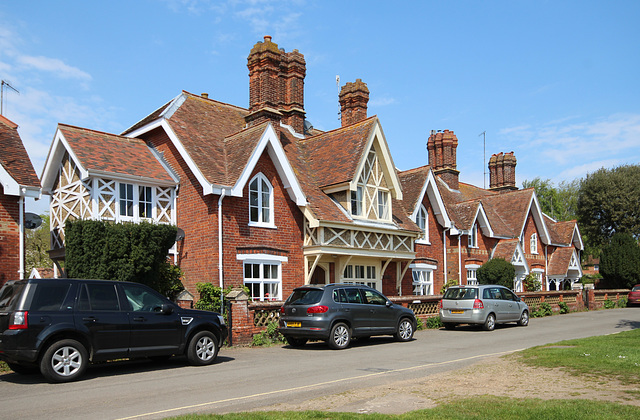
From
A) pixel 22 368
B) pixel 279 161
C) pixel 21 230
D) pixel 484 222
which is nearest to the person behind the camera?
pixel 22 368

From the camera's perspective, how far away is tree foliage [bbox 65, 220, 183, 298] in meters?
14.9

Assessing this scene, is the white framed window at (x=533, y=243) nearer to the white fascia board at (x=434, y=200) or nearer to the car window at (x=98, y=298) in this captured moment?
the white fascia board at (x=434, y=200)

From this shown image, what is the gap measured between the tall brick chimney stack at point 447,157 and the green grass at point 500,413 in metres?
31.6

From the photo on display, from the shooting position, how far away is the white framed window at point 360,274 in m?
23.5

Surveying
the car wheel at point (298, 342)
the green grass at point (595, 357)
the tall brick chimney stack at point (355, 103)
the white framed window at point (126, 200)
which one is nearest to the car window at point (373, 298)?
the car wheel at point (298, 342)

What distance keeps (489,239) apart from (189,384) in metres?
27.4

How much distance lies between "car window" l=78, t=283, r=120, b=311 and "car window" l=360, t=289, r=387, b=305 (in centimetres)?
716

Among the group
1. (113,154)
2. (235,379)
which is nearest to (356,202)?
(113,154)

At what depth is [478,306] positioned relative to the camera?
2056cm

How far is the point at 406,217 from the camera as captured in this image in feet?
88.8

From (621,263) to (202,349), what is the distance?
3610 centimetres

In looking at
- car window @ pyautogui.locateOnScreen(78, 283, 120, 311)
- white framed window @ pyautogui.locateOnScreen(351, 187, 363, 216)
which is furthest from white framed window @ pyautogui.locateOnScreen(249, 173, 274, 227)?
car window @ pyautogui.locateOnScreen(78, 283, 120, 311)

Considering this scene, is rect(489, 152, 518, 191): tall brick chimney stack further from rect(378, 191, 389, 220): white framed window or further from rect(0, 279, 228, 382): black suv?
rect(0, 279, 228, 382): black suv

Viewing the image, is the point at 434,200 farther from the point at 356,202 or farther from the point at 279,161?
the point at 279,161
